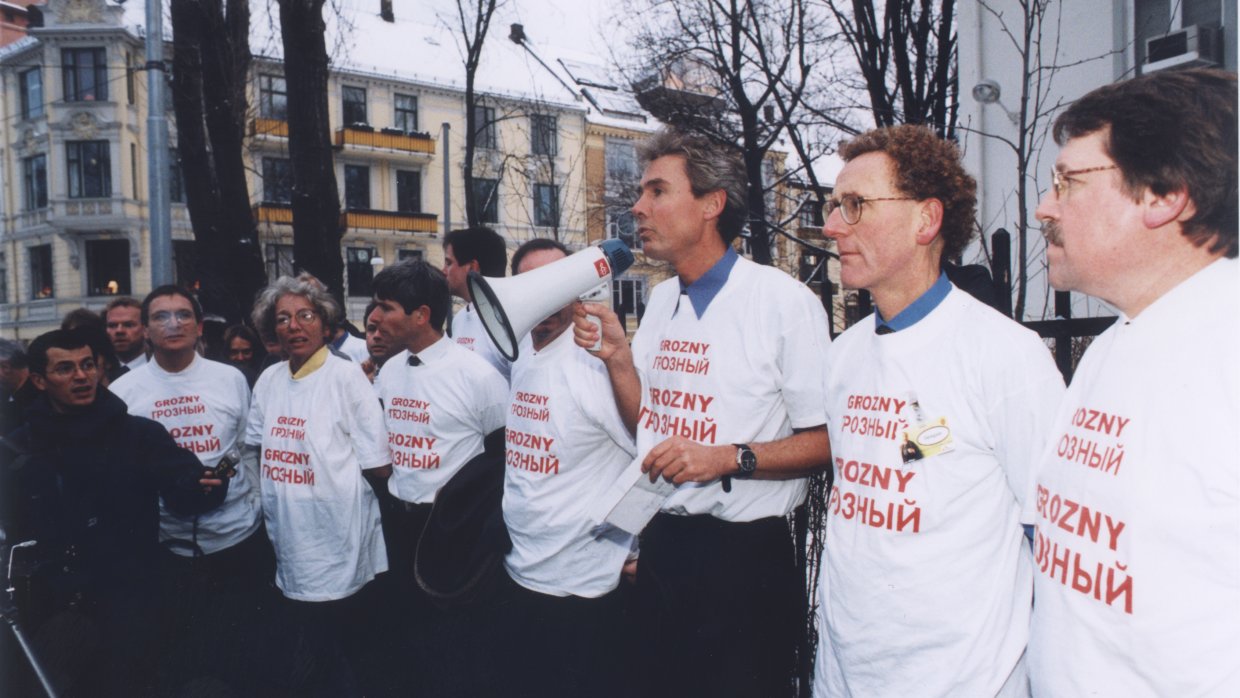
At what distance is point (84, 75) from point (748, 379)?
35248mm

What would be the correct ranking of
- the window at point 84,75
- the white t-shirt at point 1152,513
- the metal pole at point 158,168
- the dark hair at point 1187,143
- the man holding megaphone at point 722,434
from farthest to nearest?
the window at point 84,75 → the metal pole at point 158,168 → the man holding megaphone at point 722,434 → the dark hair at point 1187,143 → the white t-shirt at point 1152,513

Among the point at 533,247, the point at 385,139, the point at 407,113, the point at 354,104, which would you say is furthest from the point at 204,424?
the point at 407,113

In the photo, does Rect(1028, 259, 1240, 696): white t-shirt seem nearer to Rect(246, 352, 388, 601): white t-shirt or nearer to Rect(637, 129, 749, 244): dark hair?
Rect(637, 129, 749, 244): dark hair

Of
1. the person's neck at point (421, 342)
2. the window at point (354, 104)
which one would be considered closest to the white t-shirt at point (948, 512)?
the person's neck at point (421, 342)

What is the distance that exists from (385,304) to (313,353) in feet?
1.32

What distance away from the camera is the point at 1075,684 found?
4.64ft

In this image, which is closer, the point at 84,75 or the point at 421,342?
the point at 421,342

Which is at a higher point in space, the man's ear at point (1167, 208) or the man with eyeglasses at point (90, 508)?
the man's ear at point (1167, 208)

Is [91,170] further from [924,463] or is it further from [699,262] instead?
[924,463]

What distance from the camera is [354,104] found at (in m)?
33.8

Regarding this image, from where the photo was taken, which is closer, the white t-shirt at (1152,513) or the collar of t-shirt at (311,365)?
the white t-shirt at (1152,513)

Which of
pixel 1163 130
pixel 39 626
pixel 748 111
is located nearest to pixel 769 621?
pixel 1163 130

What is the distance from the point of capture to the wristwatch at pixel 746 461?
2.24 meters

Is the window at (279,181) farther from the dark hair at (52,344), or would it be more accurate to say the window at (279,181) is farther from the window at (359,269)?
the dark hair at (52,344)
